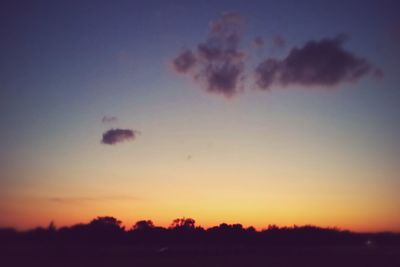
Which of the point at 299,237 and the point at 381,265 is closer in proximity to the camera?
the point at 381,265

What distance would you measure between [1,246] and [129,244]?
60398 millimetres

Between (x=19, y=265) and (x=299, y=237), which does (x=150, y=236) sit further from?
(x=19, y=265)

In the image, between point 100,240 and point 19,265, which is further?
point 100,240

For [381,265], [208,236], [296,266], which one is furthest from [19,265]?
[208,236]

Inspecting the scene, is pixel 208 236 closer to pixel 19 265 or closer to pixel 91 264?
pixel 91 264

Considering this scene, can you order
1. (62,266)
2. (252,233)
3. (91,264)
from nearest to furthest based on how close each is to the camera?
(62,266) → (91,264) → (252,233)

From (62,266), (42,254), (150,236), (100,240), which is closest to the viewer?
(62,266)

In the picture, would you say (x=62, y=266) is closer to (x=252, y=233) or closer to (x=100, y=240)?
(x=100, y=240)

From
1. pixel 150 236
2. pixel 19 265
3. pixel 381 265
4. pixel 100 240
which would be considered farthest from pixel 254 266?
pixel 150 236

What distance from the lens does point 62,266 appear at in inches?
2084

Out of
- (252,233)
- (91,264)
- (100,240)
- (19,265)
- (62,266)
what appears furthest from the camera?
(252,233)

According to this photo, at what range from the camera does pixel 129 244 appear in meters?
118

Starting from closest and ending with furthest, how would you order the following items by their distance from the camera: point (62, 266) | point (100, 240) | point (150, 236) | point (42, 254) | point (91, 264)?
point (62, 266), point (91, 264), point (42, 254), point (100, 240), point (150, 236)

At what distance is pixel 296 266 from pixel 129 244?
231 feet
